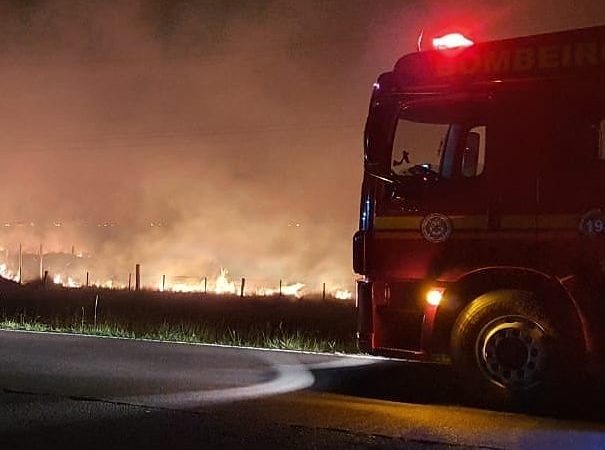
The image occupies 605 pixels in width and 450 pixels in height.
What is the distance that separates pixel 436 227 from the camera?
7.20 m

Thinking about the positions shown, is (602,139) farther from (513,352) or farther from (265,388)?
(265,388)

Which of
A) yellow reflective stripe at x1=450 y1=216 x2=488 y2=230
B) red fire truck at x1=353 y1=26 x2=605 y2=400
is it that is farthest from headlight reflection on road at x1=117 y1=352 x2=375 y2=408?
yellow reflective stripe at x1=450 y1=216 x2=488 y2=230

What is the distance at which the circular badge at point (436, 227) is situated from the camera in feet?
23.5

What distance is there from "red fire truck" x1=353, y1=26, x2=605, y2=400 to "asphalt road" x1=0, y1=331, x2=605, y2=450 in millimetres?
587

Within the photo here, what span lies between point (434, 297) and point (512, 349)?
0.77m

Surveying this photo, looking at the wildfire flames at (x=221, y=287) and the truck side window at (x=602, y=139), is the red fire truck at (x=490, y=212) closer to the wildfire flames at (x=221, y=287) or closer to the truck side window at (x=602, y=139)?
the truck side window at (x=602, y=139)

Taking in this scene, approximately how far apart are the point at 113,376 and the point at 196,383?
99 cm

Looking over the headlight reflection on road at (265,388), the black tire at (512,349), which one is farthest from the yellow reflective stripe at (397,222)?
the headlight reflection on road at (265,388)

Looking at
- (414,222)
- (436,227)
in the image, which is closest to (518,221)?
(436,227)

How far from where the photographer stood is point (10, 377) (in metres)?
8.30

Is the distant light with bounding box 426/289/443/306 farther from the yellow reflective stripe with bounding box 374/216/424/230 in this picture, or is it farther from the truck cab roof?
the truck cab roof

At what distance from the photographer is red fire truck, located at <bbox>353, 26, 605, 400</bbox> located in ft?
22.1

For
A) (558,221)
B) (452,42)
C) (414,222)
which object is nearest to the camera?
(558,221)

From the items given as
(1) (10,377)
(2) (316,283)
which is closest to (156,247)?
(2) (316,283)
